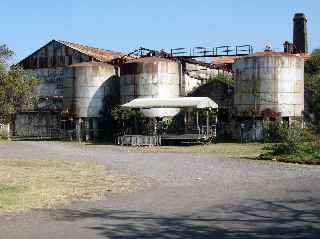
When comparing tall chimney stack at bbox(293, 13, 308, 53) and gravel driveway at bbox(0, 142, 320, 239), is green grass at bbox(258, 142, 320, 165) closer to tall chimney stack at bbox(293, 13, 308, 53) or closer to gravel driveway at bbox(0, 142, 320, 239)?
gravel driveway at bbox(0, 142, 320, 239)

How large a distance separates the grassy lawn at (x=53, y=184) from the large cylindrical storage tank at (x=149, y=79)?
61.4 ft

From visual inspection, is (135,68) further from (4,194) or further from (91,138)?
(4,194)

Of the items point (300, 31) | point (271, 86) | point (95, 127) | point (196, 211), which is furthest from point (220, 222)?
point (300, 31)

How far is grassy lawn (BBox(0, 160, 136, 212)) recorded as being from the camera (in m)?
12.7

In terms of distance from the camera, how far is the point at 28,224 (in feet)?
33.1

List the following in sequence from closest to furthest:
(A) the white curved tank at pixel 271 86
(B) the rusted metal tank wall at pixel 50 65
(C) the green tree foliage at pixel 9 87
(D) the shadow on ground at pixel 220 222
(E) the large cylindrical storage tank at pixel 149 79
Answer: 1. (D) the shadow on ground at pixel 220 222
2. (C) the green tree foliage at pixel 9 87
3. (A) the white curved tank at pixel 271 86
4. (E) the large cylindrical storage tank at pixel 149 79
5. (B) the rusted metal tank wall at pixel 50 65

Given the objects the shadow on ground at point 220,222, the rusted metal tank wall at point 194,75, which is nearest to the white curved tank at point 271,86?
the rusted metal tank wall at point 194,75

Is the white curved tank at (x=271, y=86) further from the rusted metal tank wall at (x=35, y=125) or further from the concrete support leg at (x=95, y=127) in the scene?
the rusted metal tank wall at (x=35, y=125)

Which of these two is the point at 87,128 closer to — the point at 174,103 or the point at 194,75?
the point at 174,103

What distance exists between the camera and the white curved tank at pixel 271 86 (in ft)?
120

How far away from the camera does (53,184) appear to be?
15492 mm

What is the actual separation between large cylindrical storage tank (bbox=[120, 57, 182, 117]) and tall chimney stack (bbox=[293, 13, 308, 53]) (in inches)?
892

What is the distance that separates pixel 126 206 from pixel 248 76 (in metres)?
26.7

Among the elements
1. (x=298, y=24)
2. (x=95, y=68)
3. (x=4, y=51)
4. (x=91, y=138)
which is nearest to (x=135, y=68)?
(x=95, y=68)
